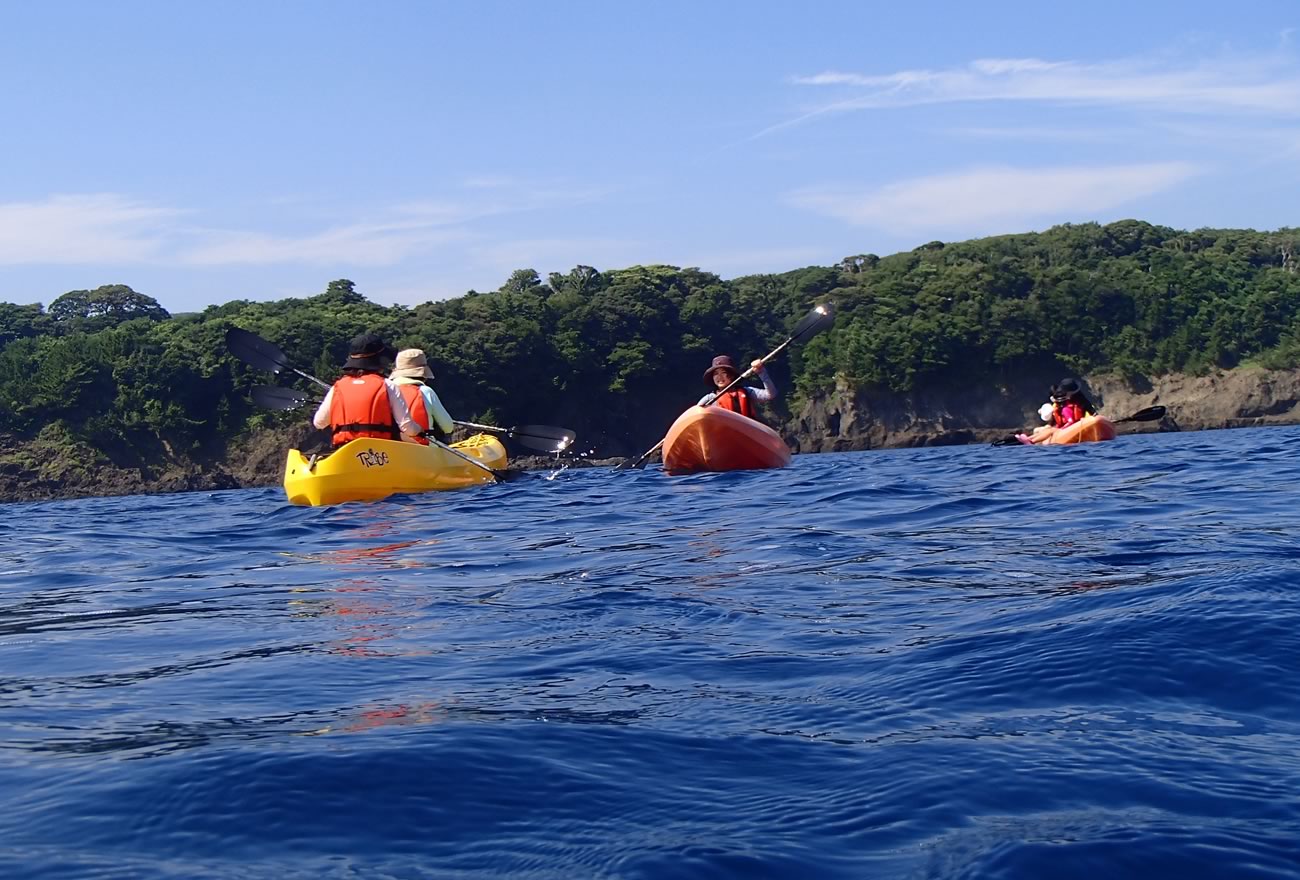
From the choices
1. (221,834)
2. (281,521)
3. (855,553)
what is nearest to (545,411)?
(281,521)

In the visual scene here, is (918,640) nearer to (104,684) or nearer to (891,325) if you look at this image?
(104,684)

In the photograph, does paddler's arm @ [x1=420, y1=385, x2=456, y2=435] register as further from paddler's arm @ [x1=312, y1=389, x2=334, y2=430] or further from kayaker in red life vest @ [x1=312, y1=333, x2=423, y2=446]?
paddler's arm @ [x1=312, y1=389, x2=334, y2=430]

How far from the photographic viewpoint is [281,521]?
1010cm

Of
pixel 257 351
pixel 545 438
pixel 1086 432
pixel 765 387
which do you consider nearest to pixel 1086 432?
pixel 1086 432

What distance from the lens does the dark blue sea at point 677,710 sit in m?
2.51

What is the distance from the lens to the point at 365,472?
11531 millimetres

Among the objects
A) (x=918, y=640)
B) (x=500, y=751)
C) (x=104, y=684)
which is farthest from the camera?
(x=918, y=640)

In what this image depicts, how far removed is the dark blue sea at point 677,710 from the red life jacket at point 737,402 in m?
8.63

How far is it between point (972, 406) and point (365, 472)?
4991cm

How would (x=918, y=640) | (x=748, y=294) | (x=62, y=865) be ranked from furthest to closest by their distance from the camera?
1. (x=748, y=294)
2. (x=918, y=640)
3. (x=62, y=865)

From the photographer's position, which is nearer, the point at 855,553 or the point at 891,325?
the point at 855,553

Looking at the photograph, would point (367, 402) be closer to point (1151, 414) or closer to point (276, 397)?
point (276, 397)

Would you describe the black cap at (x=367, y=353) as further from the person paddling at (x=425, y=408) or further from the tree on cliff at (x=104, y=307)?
the tree on cliff at (x=104, y=307)

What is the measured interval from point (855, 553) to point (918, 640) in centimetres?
226
